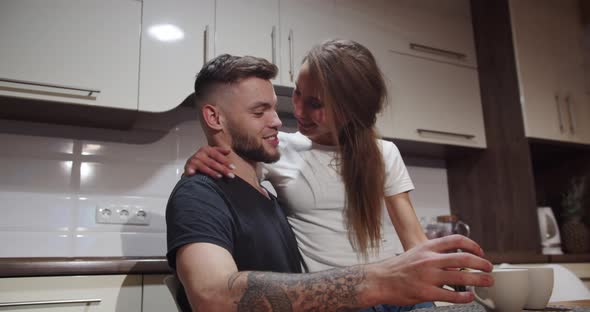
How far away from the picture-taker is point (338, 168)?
3.95ft

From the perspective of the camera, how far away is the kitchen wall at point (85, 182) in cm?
177

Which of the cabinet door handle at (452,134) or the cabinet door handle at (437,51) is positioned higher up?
the cabinet door handle at (437,51)

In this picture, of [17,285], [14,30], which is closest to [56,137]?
[14,30]

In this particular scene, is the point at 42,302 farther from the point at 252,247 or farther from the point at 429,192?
the point at 429,192

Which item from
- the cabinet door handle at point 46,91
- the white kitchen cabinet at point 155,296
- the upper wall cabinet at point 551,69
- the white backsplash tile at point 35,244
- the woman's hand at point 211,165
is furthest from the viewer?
the upper wall cabinet at point 551,69

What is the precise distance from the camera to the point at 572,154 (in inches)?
104

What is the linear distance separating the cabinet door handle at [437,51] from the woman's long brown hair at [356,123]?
1.16 meters

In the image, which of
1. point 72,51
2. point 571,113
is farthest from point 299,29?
point 571,113

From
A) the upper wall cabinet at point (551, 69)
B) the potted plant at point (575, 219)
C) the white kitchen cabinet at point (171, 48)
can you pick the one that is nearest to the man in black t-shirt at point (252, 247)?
the white kitchen cabinet at point (171, 48)

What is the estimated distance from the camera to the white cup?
0.67 meters

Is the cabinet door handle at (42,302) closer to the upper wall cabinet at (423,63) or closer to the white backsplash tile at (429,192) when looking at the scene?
the upper wall cabinet at (423,63)

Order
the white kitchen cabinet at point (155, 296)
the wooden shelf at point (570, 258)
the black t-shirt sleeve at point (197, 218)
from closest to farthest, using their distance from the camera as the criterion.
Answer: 1. the black t-shirt sleeve at point (197, 218)
2. the white kitchen cabinet at point (155, 296)
3. the wooden shelf at point (570, 258)

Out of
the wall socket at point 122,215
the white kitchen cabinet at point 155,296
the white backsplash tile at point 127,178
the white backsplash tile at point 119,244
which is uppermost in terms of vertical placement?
the white backsplash tile at point 127,178

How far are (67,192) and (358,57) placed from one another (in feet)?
4.01
